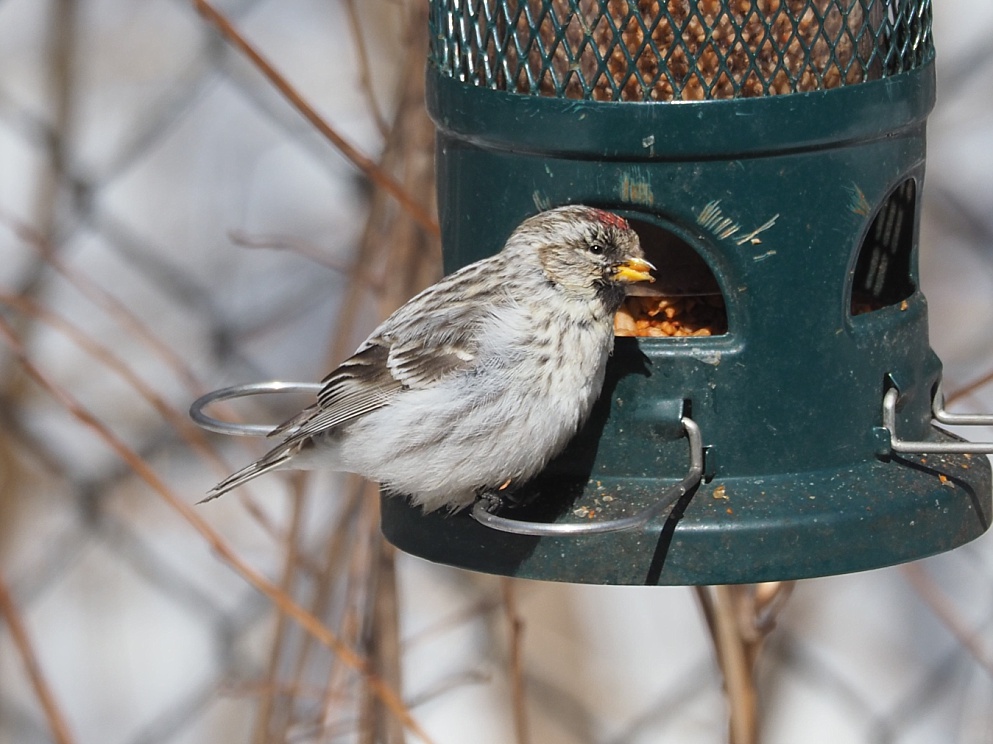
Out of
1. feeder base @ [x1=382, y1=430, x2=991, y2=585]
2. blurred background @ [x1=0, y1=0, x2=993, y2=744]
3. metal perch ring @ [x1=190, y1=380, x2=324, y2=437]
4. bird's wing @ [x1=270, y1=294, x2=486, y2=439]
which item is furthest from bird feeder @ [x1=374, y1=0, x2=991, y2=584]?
blurred background @ [x1=0, y1=0, x2=993, y2=744]

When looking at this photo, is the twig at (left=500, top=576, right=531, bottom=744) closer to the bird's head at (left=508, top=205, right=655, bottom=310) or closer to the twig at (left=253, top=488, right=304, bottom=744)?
the twig at (left=253, top=488, right=304, bottom=744)

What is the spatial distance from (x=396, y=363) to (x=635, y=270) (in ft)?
1.84

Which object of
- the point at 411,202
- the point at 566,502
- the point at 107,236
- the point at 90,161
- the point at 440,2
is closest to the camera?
the point at 566,502

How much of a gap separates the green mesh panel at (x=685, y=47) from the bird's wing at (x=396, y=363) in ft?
1.61

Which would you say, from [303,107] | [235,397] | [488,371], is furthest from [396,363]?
[303,107]

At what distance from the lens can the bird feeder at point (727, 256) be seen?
2830 mm

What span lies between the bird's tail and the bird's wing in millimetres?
40

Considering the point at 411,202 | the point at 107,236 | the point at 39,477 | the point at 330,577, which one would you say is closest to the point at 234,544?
the point at 39,477

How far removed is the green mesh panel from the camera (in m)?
2.85

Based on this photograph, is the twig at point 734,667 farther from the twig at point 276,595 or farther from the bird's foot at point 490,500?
the twig at point 276,595

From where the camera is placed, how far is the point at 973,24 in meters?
5.17

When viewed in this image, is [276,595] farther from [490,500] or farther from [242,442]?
[242,442]

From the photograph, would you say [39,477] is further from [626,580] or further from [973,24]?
[973,24]

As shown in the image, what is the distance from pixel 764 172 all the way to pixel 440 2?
0.82 m
